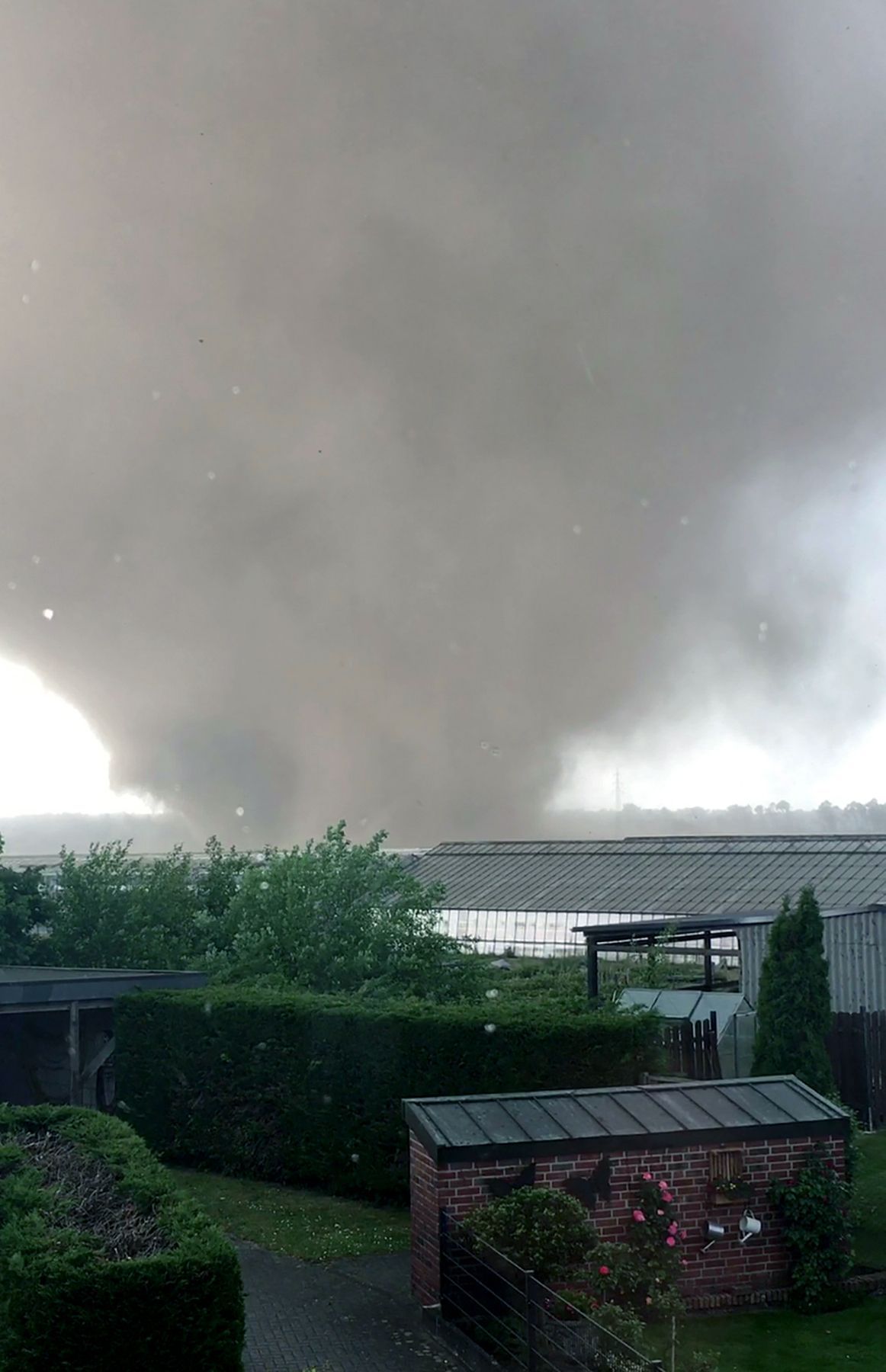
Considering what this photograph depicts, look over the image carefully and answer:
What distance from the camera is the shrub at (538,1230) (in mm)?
11672

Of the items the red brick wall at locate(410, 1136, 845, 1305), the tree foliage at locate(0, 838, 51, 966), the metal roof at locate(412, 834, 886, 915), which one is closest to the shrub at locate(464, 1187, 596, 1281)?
the red brick wall at locate(410, 1136, 845, 1305)

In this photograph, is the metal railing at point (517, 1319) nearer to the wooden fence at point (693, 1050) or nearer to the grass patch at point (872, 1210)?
the grass patch at point (872, 1210)

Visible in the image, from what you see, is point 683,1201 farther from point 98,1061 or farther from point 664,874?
point 664,874

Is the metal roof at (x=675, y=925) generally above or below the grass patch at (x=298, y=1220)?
above

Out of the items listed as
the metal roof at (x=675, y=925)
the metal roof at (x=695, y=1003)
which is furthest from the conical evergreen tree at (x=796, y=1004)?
the metal roof at (x=695, y=1003)

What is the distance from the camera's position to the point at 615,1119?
12.9m

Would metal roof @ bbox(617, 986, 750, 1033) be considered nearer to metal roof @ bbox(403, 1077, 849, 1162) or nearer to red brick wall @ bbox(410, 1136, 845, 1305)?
metal roof @ bbox(403, 1077, 849, 1162)

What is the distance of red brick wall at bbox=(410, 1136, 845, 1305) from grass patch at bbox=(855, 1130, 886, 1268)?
3.68ft

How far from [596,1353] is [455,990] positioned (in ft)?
44.5

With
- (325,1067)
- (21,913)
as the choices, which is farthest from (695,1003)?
(21,913)

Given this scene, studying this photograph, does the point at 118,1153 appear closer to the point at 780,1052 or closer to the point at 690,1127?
the point at 690,1127

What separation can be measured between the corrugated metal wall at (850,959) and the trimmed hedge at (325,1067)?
26.7 ft

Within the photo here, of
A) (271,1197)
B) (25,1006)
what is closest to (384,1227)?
(271,1197)

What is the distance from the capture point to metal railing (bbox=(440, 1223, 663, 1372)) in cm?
1023
